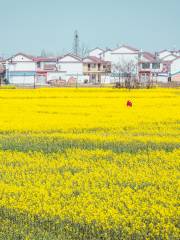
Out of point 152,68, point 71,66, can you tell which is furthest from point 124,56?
point 71,66

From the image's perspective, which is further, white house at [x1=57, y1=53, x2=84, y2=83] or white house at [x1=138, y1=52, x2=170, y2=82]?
white house at [x1=138, y1=52, x2=170, y2=82]

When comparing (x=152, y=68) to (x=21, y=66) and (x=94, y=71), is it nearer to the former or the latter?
(x=94, y=71)

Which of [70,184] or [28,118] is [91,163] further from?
[28,118]

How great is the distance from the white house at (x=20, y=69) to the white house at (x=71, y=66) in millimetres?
4380

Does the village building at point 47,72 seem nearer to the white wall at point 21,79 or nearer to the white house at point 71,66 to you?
the white wall at point 21,79

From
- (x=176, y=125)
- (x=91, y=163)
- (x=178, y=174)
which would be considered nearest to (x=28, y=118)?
(x=176, y=125)

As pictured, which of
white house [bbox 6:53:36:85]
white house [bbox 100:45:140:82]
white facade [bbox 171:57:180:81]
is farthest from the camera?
white facade [bbox 171:57:180:81]

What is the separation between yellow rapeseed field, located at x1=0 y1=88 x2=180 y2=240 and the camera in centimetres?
774

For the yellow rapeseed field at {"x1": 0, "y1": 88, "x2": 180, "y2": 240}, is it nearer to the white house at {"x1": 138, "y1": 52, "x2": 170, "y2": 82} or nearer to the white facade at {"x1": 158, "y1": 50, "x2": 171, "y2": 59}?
the white house at {"x1": 138, "y1": 52, "x2": 170, "y2": 82}

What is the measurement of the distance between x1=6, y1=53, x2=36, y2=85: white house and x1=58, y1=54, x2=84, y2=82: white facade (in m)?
4.38

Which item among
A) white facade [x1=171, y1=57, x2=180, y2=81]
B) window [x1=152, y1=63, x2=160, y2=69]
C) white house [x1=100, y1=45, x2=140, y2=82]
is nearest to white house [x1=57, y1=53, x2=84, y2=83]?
white house [x1=100, y1=45, x2=140, y2=82]

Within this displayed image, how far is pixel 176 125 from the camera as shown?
19469 millimetres

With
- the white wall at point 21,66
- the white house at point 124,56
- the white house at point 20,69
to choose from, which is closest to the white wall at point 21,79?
the white house at point 20,69

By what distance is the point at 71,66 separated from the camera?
8125 centimetres
